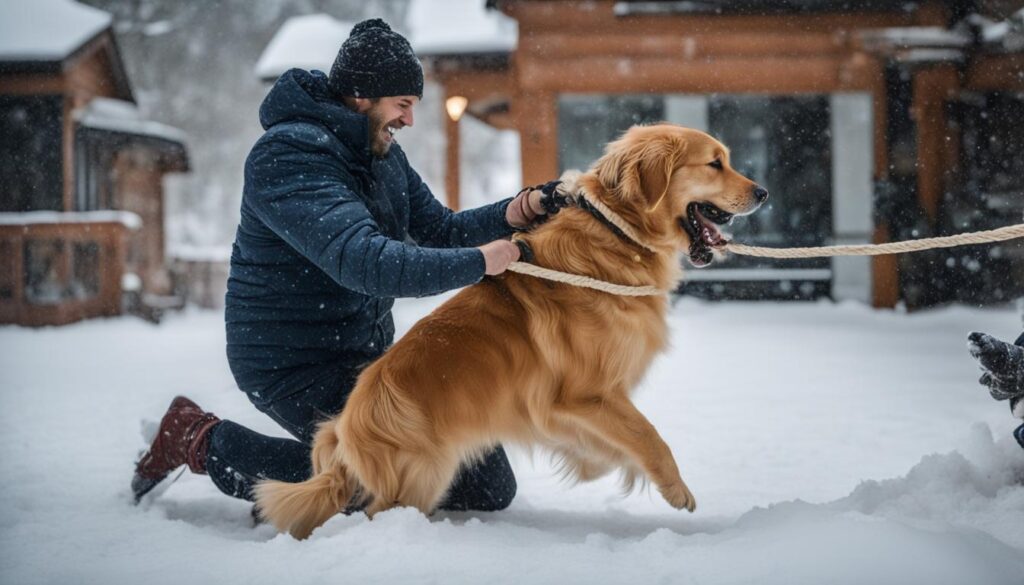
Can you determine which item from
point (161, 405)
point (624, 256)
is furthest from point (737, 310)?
point (624, 256)

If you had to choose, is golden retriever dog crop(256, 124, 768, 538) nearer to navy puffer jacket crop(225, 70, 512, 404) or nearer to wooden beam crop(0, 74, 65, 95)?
navy puffer jacket crop(225, 70, 512, 404)

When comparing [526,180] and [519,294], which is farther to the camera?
[526,180]

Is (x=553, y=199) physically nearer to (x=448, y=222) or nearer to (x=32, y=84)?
(x=448, y=222)

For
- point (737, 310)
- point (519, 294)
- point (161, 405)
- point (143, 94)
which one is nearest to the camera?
point (519, 294)

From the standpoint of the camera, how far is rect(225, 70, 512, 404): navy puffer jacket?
7.16ft

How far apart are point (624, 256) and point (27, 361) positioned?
630 centimetres

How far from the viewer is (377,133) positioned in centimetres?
264

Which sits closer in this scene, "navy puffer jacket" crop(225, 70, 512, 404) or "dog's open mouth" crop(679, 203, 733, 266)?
"navy puffer jacket" crop(225, 70, 512, 404)

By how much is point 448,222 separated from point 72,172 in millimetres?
14003

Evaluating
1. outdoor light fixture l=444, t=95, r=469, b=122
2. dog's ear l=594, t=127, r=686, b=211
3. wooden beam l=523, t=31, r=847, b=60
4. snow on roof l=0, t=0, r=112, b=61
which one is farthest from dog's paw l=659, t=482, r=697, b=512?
snow on roof l=0, t=0, r=112, b=61

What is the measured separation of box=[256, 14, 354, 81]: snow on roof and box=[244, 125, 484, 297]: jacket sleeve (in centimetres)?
1195

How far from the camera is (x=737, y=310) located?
9203 mm

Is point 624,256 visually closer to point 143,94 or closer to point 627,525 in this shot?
point 627,525

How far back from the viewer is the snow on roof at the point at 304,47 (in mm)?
13836
